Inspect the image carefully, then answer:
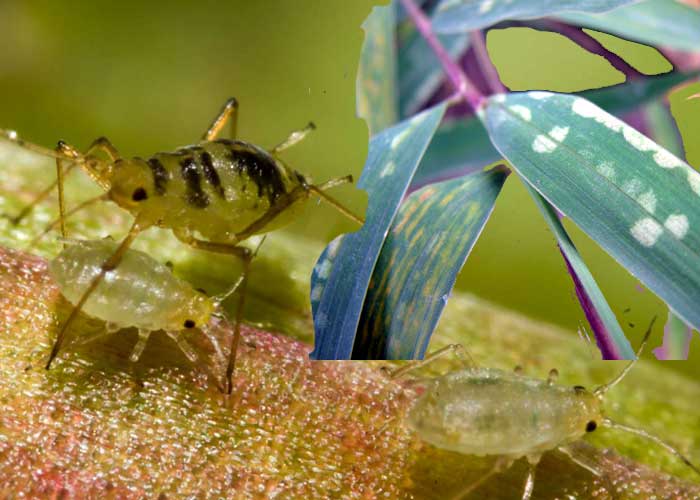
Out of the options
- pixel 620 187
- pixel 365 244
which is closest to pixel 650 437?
pixel 620 187

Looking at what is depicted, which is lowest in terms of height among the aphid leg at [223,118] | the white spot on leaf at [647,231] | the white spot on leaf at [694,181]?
the white spot on leaf at [647,231]

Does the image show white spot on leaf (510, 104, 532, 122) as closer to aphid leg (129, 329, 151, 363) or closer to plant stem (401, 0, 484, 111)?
plant stem (401, 0, 484, 111)

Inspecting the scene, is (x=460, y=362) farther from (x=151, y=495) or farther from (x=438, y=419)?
(x=151, y=495)

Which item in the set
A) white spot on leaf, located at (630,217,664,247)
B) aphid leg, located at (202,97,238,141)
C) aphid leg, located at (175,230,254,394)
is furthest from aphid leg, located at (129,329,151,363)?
white spot on leaf, located at (630,217,664,247)

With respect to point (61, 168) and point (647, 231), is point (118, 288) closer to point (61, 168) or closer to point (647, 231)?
point (61, 168)

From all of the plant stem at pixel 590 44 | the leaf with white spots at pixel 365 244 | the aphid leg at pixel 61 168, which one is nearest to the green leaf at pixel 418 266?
the leaf with white spots at pixel 365 244

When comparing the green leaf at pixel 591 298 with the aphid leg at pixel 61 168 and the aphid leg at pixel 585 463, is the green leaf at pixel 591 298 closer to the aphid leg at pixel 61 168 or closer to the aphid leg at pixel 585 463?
the aphid leg at pixel 585 463
